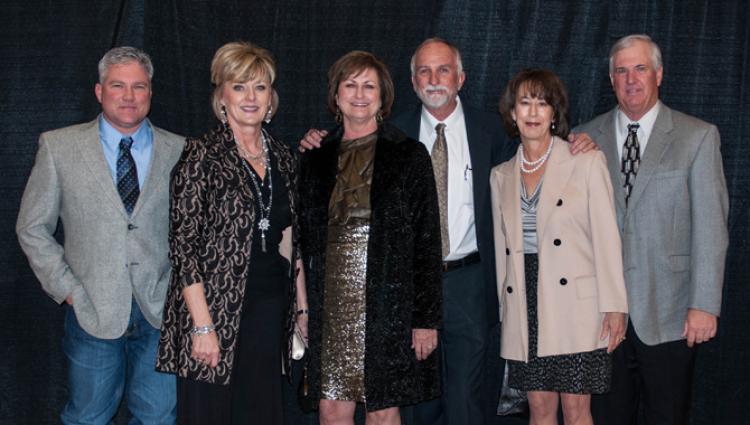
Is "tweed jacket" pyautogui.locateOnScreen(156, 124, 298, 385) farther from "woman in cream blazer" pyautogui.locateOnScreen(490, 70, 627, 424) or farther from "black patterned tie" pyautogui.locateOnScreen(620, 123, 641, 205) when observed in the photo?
"black patterned tie" pyautogui.locateOnScreen(620, 123, 641, 205)

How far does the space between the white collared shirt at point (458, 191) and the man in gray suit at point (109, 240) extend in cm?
116

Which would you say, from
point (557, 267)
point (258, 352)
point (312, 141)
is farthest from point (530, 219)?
point (258, 352)

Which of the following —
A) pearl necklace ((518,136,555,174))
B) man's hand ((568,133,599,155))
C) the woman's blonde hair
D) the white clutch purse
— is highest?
the woman's blonde hair

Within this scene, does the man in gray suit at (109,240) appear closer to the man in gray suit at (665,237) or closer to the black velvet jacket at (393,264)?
the black velvet jacket at (393,264)

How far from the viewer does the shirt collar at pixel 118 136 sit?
315 cm

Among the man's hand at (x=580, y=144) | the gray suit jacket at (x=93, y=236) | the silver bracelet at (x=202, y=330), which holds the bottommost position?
the silver bracelet at (x=202, y=330)

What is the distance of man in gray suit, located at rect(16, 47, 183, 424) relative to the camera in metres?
3.04

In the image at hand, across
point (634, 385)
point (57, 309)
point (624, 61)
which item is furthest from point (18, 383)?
point (624, 61)

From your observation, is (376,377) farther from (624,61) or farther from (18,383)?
(18,383)

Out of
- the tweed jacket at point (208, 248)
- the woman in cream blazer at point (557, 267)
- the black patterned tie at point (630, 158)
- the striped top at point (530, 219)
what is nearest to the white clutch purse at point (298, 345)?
the tweed jacket at point (208, 248)

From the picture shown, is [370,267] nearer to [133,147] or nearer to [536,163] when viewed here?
[536,163]

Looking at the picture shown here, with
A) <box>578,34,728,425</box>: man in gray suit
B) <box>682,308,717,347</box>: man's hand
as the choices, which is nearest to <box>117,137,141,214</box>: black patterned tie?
<box>578,34,728,425</box>: man in gray suit

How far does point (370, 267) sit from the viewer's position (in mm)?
2949

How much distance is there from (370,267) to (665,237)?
4.05 ft
